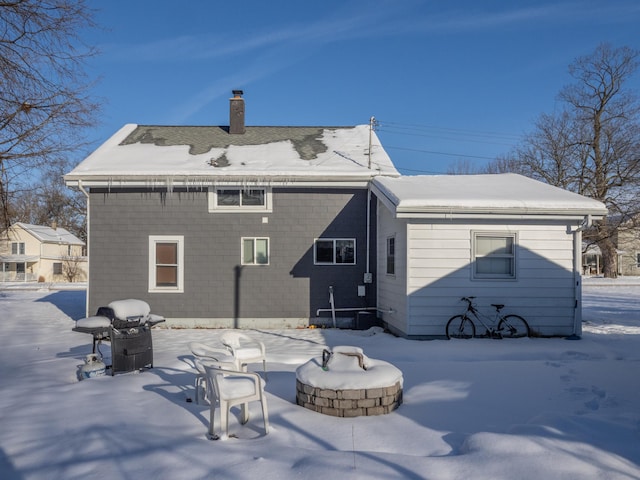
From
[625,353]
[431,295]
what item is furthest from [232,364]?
[625,353]

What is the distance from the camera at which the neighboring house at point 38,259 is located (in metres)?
34.8

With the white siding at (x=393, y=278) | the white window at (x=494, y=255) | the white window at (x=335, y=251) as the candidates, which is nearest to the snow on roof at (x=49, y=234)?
the white window at (x=335, y=251)

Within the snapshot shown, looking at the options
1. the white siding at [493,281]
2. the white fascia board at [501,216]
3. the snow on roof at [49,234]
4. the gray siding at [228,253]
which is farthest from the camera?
the snow on roof at [49,234]

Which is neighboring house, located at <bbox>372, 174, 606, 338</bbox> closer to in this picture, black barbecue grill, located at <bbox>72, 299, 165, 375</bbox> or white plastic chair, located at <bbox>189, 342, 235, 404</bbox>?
white plastic chair, located at <bbox>189, 342, 235, 404</bbox>

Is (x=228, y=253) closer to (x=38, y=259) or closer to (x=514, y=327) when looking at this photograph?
(x=514, y=327)

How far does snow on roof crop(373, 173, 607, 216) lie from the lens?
8305 mm

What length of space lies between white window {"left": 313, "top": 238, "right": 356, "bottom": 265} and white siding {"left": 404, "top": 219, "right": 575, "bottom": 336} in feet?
7.52

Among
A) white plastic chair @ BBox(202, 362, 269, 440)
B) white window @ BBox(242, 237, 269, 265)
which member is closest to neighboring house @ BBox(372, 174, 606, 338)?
white window @ BBox(242, 237, 269, 265)

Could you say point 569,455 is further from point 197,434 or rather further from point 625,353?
point 625,353

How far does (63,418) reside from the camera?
4191 mm

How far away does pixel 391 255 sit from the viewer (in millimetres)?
9680

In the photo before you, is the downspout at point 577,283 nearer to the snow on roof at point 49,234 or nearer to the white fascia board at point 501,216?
the white fascia board at point 501,216

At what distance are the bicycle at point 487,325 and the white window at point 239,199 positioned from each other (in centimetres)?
458

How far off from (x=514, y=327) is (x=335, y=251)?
3.92m
